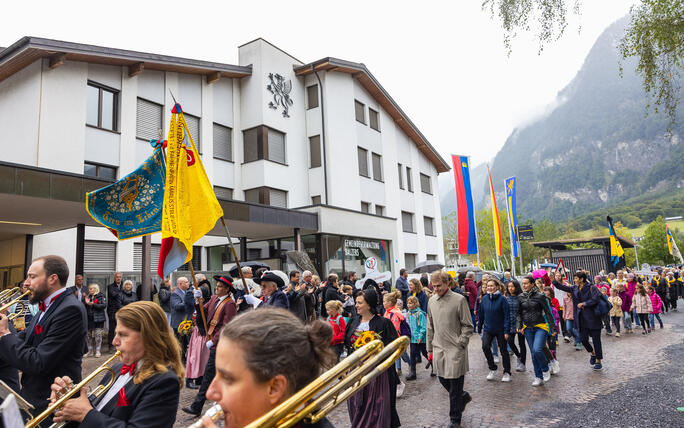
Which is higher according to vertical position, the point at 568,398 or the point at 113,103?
the point at 113,103

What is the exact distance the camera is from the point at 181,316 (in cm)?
1062

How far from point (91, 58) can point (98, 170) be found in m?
4.24

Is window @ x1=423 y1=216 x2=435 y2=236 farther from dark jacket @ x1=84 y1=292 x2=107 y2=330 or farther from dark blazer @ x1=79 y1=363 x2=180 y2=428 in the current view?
dark blazer @ x1=79 y1=363 x2=180 y2=428

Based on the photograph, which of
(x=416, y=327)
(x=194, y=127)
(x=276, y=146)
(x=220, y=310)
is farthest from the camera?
(x=276, y=146)

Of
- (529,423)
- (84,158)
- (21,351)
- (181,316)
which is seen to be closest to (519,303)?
(529,423)

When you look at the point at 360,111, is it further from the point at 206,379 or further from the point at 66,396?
the point at 66,396

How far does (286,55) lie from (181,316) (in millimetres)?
19610

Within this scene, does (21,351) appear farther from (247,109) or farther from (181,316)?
(247,109)

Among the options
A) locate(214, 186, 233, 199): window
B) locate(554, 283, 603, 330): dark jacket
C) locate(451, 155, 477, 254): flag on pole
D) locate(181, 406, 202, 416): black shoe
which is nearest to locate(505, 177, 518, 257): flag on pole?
locate(451, 155, 477, 254): flag on pole

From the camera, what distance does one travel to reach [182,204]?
264 inches

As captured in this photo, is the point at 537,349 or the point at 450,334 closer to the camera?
the point at 450,334

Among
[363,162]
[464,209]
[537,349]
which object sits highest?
[363,162]

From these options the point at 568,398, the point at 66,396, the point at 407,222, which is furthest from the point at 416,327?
the point at 407,222

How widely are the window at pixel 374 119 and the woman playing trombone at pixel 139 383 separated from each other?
27755mm
